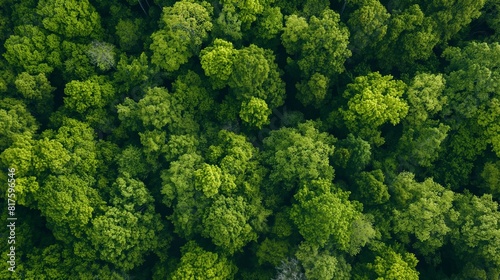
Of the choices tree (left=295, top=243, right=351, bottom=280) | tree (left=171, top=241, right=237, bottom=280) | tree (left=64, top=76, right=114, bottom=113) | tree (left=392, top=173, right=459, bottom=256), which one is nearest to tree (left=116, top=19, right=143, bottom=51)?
tree (left=64, top=76, right=114, bottom=113)

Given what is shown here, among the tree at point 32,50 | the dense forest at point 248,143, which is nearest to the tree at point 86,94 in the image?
the dense forest at point 248,143

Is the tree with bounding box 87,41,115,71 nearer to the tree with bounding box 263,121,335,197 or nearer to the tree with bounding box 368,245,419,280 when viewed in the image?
the tree with bounding box 263,121,335,197

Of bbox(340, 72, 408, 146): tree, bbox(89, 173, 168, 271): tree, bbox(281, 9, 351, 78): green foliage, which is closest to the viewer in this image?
bbox(89, 173, 168, 271): tree

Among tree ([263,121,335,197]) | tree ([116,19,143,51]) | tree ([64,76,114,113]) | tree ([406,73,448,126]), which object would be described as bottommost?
tree ([64,76,114,113])

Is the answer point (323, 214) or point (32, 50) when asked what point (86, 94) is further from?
point (323, 214)

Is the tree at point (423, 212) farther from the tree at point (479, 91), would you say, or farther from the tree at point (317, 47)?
the tree at point (317, 47)

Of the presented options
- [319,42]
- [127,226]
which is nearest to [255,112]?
[319,42]

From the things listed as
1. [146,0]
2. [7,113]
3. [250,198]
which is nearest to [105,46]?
[146,0]
